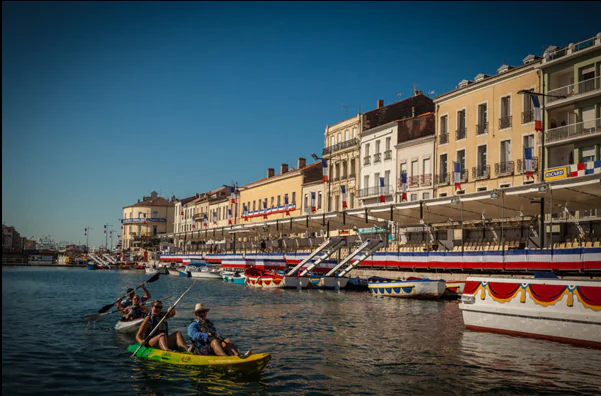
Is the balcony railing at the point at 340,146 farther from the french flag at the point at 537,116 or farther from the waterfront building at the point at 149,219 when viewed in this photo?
the waterfront building at the point at 149,219

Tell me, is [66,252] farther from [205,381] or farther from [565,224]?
[205,381]

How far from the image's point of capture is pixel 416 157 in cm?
5575

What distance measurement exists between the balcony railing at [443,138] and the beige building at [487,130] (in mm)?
87

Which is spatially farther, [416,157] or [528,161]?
[416,157]

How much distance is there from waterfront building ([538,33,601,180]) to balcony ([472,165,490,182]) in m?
4.94

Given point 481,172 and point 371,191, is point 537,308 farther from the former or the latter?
point 371,191

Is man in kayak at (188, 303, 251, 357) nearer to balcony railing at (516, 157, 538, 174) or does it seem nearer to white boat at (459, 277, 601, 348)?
white boat at (459, 277, 601, 348)

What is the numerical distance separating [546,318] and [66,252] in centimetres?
14033

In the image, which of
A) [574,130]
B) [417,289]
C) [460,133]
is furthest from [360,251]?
[574,130]

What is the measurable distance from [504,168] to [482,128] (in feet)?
14.5

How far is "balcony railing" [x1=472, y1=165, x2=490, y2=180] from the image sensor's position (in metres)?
47.1

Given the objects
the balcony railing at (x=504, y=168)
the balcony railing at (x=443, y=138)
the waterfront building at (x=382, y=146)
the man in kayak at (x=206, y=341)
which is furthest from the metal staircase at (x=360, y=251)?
the man in kayak at (x=206, y=341)

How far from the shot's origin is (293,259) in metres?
60.2

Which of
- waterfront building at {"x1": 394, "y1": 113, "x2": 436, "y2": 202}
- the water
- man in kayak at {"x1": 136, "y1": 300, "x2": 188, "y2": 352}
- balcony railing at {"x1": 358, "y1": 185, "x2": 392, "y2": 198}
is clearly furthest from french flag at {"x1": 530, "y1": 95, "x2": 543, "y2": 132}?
man in kayak at {"x1": 136, "y1": 300, "x2": 188, "y2": 352}
